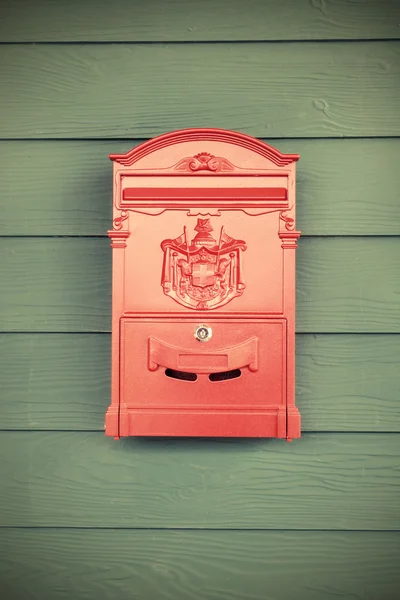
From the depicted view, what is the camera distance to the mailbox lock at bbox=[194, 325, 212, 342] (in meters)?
1.11

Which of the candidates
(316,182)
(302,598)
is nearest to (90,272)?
(316,182)

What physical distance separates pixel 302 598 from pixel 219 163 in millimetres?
1093

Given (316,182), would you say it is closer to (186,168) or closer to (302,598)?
(186,168)

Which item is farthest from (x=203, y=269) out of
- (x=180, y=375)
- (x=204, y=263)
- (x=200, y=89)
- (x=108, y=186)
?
(x=200, y=89)

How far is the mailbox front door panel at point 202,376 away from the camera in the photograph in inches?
43.6

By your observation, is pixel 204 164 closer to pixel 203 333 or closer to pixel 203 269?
pixel 203 269

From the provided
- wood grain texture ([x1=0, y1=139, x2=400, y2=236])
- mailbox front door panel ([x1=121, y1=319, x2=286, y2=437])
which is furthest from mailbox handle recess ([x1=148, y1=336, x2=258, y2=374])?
wood grain texture ([x1=0, y1=139, x2=400, y2=236])

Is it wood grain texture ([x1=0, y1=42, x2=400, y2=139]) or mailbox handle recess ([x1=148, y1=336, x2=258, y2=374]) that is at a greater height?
wood grain texture ([x1=0, y1=42, x2=400, y2=139])

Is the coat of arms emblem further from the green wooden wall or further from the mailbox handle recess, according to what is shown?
the green wooden wall

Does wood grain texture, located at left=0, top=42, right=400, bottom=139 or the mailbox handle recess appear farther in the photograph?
wood grain texture, located at left=0, top=42, right=400, bottom=139

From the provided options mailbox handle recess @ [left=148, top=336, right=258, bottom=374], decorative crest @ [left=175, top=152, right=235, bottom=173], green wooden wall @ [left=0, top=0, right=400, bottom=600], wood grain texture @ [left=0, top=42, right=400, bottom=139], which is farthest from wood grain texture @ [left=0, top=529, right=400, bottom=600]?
wood grain texture @ [left=0, top=42, right=400, bottom=139]

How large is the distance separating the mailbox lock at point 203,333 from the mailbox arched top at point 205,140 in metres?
0.36

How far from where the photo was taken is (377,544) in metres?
1.25

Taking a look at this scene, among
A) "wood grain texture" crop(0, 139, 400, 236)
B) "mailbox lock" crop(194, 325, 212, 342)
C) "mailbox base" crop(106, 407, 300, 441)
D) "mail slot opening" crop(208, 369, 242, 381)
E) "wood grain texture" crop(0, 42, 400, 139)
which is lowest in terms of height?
"mailbox base" crop(106, 407, 300, 441)
